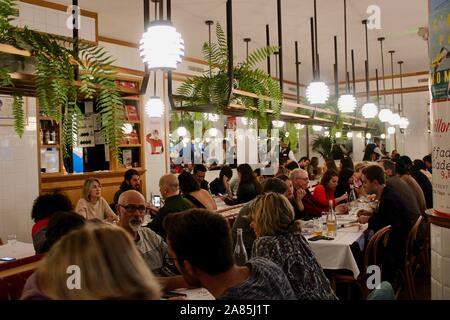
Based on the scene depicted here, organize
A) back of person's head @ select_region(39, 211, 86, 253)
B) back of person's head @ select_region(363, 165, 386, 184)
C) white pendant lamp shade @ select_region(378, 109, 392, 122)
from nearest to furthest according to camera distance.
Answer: back of person's head @ select_region(39, 211, 86, 253) → back of person's head @ select_region(363, 165, 386, 184) → white pendant lamp shade @ select_region(378, 109, 392, 122)

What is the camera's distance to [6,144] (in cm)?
616

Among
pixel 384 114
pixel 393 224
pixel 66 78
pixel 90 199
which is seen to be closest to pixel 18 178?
pixel 90 199

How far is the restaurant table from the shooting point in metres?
4.12

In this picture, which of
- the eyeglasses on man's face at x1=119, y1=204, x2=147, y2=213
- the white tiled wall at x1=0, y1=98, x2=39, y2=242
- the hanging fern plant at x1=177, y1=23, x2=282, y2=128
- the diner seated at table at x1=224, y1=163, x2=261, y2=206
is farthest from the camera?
the diner seated at table at x1=224, y1=163, x2=261, y2=206

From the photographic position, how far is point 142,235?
3412mm

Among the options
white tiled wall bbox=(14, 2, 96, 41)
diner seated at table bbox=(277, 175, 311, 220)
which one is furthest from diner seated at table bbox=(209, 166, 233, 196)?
white tiled wall bbox=(14, 2, 96, 41)

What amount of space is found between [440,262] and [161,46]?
2.44 m

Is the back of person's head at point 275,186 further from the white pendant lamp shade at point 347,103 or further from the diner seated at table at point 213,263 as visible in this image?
the white pendant lamp shade at point 347,103

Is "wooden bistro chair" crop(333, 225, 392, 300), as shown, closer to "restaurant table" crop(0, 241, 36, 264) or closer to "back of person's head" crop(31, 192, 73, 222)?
"back of person's head" crop(31, 192, 73, 222)

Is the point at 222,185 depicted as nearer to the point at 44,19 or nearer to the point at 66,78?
the point at 44,19

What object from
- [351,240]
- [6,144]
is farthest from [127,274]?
[6,144]

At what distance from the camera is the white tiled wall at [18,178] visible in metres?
6.14

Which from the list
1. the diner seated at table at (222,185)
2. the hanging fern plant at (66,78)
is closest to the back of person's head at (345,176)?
the diner seated at table at (222,185)

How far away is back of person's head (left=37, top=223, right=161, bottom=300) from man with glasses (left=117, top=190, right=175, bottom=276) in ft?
5.97
